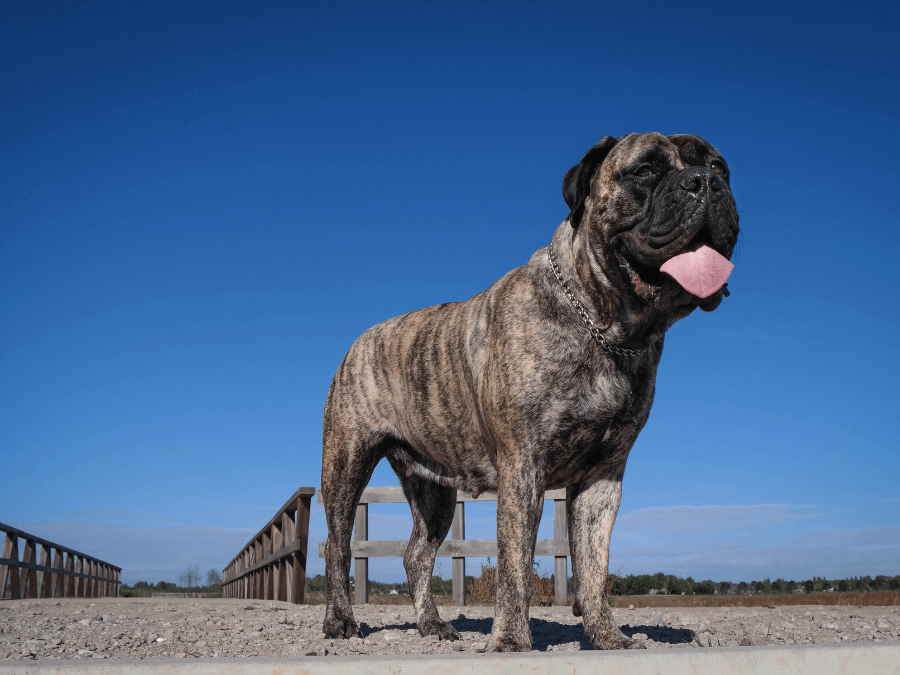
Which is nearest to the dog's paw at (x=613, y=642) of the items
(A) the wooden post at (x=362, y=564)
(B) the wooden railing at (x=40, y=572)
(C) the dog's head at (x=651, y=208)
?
(C) the dog's head at (x=651, y=208)

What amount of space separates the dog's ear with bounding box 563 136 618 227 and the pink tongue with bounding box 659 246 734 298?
1.86 ft

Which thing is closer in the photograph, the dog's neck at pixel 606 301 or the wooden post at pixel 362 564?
the dog's neck at pixel 606 301

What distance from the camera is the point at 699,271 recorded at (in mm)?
3287

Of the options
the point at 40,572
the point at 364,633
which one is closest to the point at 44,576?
the point at 40,572

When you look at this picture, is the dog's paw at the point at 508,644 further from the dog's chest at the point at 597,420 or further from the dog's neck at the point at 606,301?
the dog's neck at the point at 606,301

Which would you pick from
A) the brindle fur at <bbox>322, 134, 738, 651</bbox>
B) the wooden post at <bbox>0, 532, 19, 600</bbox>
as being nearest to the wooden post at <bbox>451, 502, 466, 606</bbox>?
the brindle fur at <bbox>322, 134, 738, 651</bbox>

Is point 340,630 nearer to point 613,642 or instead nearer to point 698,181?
point 613,642

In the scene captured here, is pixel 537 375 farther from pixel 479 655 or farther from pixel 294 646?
pixel 294 646

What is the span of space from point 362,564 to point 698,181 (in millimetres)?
7927

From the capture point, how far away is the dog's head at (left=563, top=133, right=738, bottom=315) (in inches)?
130

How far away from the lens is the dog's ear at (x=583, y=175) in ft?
11.8

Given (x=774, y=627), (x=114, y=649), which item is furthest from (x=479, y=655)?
(x=774, y=627)

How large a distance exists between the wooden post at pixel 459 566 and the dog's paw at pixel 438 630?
4710mm

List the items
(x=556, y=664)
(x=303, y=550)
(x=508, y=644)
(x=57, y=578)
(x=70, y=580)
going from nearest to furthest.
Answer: (x=556, y=664), (x=508, y=644), (x=303, y=550), (x=57, y=578), (x=70, y=580)
